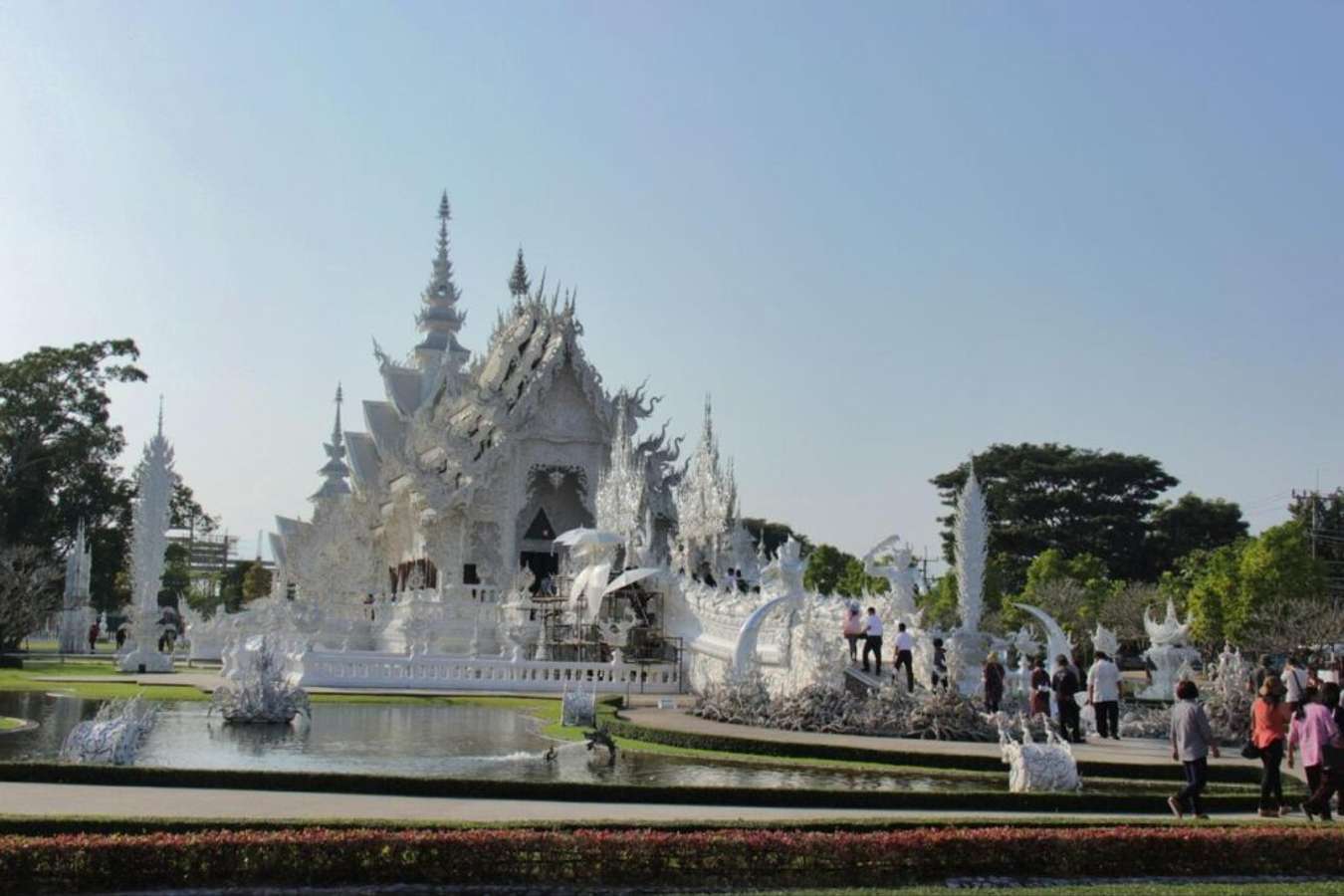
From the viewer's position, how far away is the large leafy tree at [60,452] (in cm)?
4781

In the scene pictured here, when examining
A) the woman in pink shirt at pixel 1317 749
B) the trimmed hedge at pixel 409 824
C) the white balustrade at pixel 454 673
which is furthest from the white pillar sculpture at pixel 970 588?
the trimmed hedge at pixel 409 824

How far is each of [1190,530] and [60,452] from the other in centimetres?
4500

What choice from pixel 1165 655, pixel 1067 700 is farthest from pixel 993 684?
pixel 1165 655

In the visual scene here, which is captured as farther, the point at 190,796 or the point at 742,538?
the point at 742,538

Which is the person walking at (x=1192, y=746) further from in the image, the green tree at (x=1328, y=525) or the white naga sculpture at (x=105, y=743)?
the green tree at (x=1328, y=525)

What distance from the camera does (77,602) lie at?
151ft

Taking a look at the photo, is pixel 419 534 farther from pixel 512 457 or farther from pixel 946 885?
pixel 946 885

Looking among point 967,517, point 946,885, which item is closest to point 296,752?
point 946,885

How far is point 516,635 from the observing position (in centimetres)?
3491

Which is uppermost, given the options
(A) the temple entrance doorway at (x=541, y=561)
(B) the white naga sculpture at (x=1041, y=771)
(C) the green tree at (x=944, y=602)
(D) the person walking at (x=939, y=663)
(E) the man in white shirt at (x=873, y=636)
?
(A) the temple entrance doorway at (x=541, y=561)

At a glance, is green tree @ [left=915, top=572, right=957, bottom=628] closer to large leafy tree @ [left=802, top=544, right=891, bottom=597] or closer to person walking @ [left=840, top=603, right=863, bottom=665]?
large leafy tree @ [left=802, top=544, right=891, bottom=597]

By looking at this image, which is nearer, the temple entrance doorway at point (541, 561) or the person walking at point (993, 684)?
the person walking at point (993, 684)

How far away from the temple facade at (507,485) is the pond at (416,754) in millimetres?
17835

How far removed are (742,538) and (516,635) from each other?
25.4 ft
